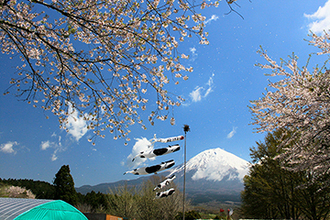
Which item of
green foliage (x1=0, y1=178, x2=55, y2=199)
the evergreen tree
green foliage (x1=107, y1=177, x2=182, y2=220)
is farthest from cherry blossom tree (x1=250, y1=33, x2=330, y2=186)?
green foliage (x1=0, y1=178, x2=55, y2=199)

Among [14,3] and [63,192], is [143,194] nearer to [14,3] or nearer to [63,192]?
[63,192]

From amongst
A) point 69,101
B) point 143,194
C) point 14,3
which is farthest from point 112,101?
point 143,194

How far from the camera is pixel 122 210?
673 inches

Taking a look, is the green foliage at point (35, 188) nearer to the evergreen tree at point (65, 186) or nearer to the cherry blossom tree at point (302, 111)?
the evergreen tree at point (65, 186)

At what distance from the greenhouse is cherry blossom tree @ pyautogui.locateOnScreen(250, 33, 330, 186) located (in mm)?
6304

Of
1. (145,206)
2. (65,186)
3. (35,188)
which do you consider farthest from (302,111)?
(35,188)

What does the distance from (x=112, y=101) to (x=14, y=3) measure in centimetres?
450

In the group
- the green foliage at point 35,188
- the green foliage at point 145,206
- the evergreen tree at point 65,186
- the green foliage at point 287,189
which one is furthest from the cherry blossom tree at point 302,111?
the green foliage at point 35,188

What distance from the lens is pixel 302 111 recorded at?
6008 mm

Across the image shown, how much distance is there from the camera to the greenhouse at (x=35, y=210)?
3994mm

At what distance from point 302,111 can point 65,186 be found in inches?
881

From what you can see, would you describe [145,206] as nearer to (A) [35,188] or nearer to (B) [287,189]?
(B) [287,189]

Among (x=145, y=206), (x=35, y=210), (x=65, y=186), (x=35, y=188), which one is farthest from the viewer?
(x=35, y=188)

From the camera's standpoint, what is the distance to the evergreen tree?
798 inches
